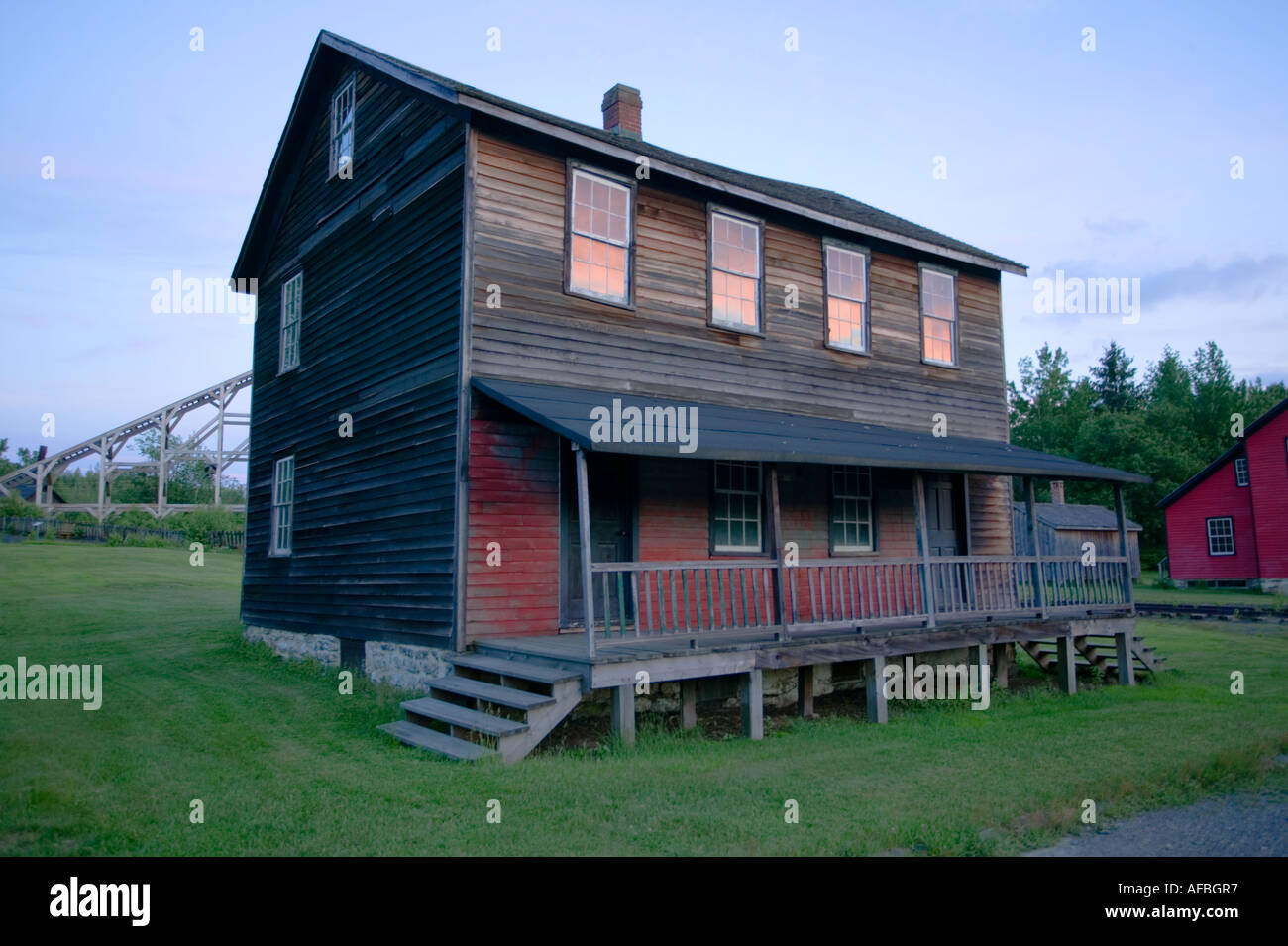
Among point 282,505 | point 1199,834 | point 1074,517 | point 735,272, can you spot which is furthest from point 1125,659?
point 1074,517

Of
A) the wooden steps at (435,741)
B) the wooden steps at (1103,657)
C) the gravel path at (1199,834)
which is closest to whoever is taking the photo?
the gravel path at (1199,834)

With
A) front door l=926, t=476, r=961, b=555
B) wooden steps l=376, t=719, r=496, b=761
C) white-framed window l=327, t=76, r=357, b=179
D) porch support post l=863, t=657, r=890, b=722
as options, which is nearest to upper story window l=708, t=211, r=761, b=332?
front door l=926, t=476, r=961, b=555

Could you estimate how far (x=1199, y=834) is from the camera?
241 inches

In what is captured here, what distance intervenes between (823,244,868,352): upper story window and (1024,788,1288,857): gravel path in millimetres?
8645

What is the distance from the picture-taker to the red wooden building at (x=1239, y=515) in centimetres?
3173

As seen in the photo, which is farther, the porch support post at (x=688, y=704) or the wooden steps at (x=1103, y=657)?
the wooden steps at (x=1103, y=657)

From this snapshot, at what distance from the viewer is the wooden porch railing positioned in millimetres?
9438

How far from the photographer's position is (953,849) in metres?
5.49

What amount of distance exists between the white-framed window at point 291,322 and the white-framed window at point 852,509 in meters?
8.87

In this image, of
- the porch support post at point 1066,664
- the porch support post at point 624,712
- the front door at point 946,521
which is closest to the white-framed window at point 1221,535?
the front door at point 946,521

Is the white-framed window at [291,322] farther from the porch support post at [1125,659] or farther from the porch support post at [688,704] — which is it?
the porch support post at [1125,659]
